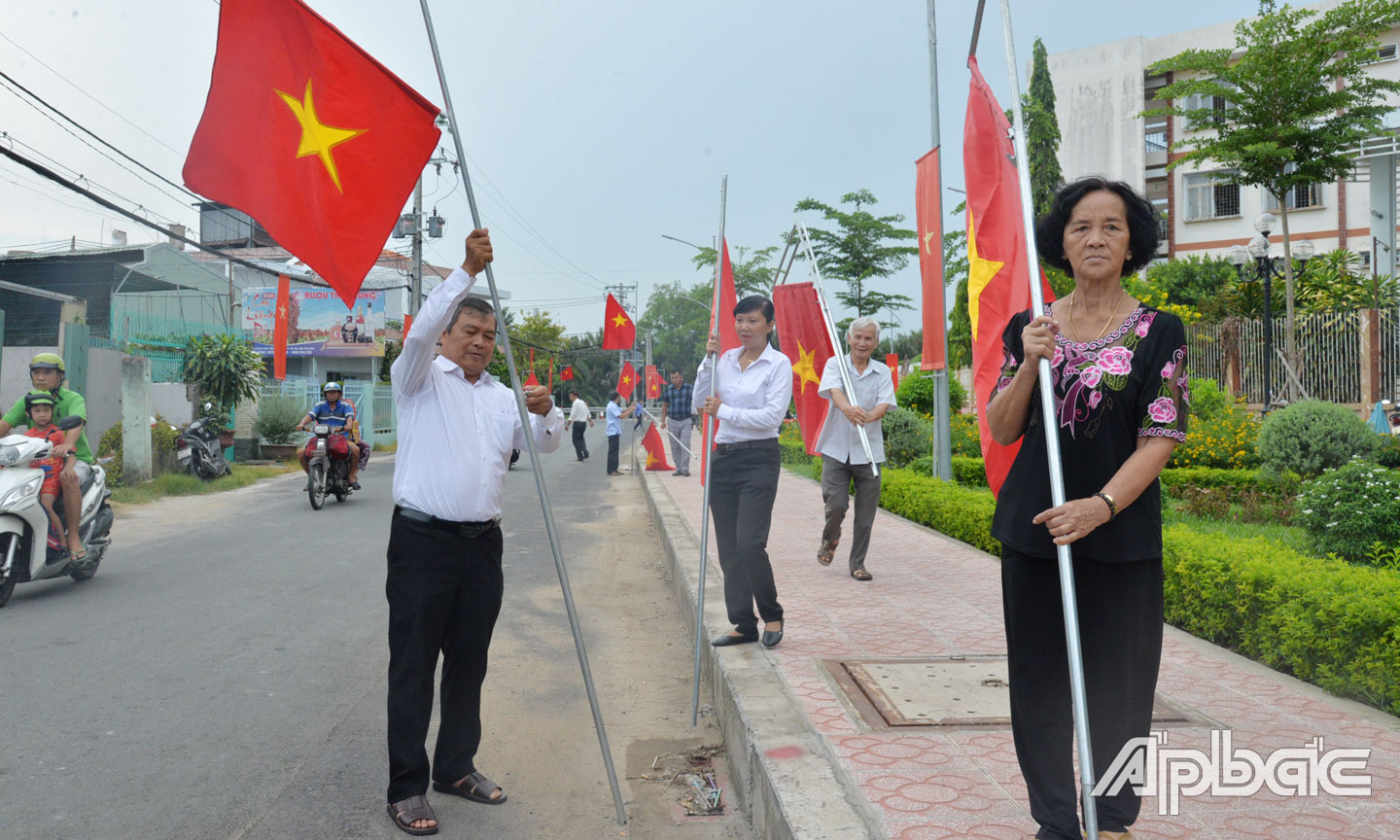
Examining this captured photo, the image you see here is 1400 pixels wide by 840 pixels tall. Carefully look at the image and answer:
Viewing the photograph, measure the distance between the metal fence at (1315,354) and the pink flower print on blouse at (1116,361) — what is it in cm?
1693

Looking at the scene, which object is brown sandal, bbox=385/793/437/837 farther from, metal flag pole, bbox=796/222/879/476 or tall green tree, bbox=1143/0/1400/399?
tall green tree, bbox=1143/0/1400/399

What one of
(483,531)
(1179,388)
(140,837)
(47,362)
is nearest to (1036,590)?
(1179,388)

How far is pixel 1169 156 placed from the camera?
3406 cm

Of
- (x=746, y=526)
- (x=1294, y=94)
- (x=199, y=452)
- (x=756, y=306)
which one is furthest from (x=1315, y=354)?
(x=199, y=452)

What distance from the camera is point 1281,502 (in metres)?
10.1

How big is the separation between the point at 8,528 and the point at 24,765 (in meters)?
3.55

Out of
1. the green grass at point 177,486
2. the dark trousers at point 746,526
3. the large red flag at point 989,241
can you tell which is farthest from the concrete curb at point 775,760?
the green grass at point 177,486

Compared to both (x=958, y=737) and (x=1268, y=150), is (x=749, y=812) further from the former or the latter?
(x=1268, y=150)

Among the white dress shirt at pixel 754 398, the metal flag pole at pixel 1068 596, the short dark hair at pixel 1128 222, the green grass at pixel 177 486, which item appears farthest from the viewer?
the green grass at pixel 177 486

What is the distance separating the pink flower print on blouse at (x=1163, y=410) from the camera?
7.79 feet

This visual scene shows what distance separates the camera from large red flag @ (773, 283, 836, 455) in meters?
8.35

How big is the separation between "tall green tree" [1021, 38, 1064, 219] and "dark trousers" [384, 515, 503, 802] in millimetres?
28472

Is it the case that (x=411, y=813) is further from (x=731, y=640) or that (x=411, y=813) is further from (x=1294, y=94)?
(x=1294, y=94)

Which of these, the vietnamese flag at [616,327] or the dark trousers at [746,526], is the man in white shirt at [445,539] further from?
the vietnamese flag at [616,327]
